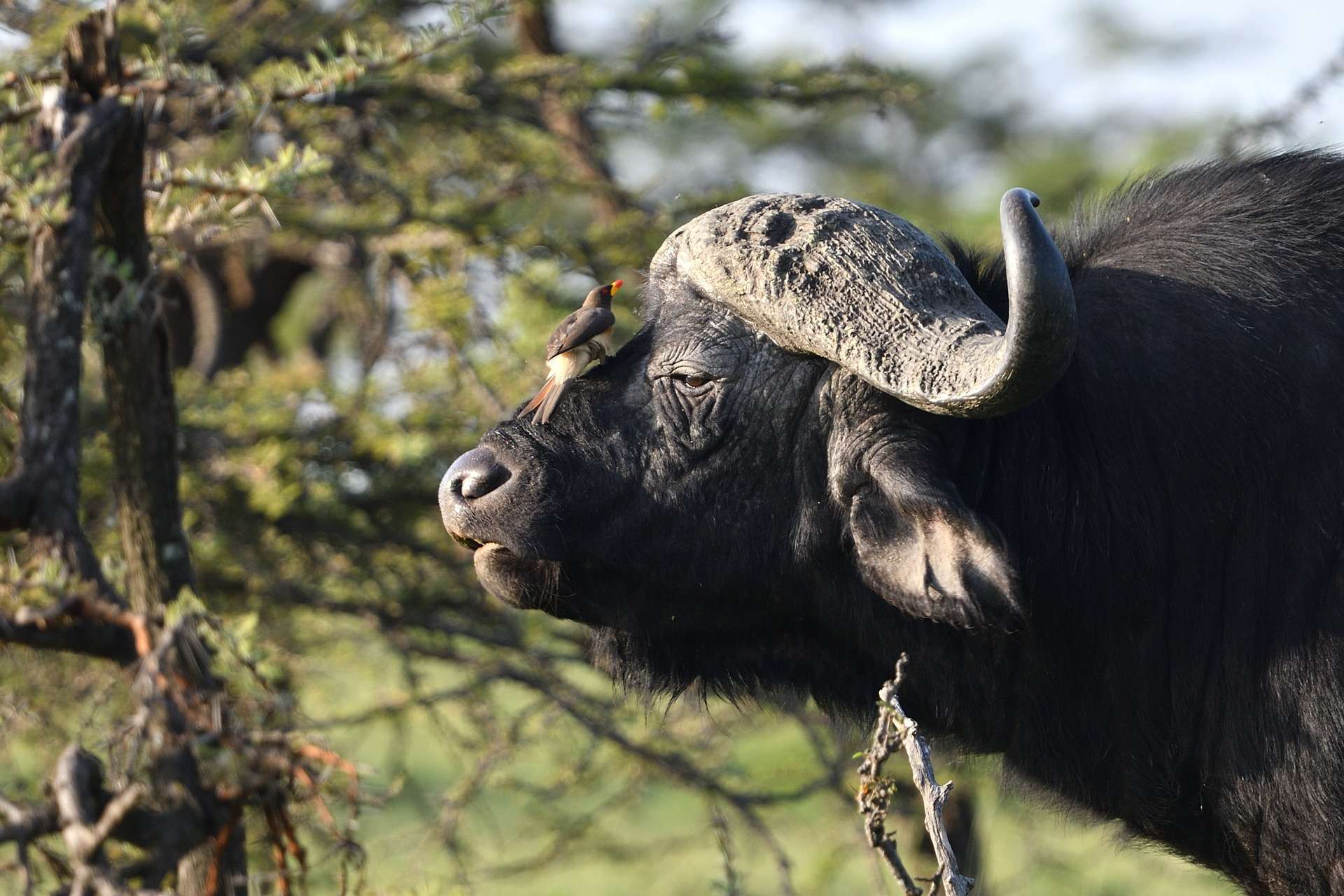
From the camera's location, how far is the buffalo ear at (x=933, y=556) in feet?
10.4

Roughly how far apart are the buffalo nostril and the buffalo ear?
2.84 feet

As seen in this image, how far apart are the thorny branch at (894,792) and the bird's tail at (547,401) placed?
1094 mm

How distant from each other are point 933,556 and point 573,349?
3.32 ft

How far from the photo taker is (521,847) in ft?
52.9

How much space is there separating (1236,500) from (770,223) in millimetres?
1266

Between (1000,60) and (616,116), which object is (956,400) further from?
(1000,60)

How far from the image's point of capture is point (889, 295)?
10.7ft

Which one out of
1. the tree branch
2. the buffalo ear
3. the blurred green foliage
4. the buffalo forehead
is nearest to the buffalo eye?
the buffalo forehead

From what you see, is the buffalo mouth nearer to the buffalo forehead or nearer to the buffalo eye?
the buffalo eye

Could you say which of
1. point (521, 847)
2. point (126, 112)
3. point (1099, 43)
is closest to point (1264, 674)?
point (126, 112)

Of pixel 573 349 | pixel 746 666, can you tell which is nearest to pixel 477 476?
pixel 573 349

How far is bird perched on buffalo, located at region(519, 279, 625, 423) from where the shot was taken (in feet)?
11.5

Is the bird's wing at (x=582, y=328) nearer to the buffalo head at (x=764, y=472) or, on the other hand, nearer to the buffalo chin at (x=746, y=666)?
the buffalo head at (x=764, y=472)

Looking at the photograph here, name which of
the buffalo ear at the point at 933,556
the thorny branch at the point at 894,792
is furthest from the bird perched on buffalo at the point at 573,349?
the thorny branch at the point at 894,792
